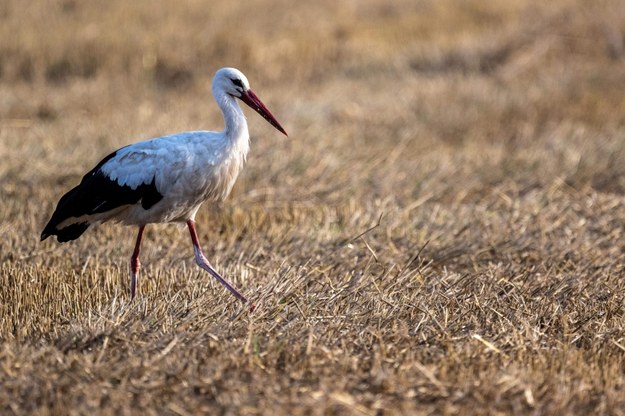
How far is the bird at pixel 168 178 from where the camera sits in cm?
529

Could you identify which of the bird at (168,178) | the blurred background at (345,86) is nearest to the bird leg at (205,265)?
the bird at (168,178)

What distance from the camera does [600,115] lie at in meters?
11.1

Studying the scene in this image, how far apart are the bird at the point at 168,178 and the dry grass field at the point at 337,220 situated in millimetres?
299

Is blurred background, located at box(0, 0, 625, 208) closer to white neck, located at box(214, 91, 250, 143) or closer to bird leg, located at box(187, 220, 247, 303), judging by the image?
bird leg, located at box(187, 220, 247, 303)

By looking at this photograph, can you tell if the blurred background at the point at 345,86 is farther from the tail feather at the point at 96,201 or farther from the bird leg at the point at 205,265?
the tail feather at the point at 96,201

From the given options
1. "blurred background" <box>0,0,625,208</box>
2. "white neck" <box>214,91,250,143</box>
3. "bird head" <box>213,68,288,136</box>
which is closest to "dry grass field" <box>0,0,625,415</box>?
"blurred background" <box>0,0,625,208</box>

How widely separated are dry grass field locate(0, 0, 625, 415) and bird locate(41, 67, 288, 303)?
30 centimetres

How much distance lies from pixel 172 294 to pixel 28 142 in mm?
4569

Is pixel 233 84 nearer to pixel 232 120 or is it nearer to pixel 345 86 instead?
pixel 232 120

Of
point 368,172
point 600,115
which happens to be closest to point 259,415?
point 368,172

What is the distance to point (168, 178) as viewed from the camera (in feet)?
17.4

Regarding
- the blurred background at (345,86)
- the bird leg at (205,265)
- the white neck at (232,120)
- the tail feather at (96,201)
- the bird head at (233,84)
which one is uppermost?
the bird head at (233,84)

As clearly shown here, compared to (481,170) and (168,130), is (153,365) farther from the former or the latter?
(168,130)

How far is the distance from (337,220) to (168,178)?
1991 mm
